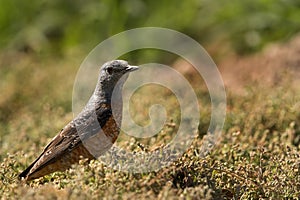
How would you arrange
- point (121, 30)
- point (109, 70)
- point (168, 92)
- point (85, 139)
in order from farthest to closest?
point (121, 30), point (168, 92), point (109, 70), point (85, 139)

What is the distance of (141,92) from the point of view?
7.91m

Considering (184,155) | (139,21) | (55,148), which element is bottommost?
(184,155)

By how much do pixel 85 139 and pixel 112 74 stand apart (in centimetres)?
55

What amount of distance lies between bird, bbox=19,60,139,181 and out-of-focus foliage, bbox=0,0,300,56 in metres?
4.73

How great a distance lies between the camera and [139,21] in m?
10.6

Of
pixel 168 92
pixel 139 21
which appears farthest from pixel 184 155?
pixel 139 21

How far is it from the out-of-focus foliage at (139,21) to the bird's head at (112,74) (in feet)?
15.0

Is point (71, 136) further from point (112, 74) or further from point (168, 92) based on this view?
point (168, 92)

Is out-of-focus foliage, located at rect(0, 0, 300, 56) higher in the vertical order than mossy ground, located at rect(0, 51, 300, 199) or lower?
higher

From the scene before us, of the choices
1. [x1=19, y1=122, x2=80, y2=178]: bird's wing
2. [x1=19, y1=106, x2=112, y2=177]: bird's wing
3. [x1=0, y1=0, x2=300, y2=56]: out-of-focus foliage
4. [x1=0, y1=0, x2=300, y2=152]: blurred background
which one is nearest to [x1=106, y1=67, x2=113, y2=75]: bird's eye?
[x1=19, y1=106, x2=112, y2=177]: bird's wing

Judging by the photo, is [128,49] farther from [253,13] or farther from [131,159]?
[131,159]

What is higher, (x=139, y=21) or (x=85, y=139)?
(x=139, y=21)

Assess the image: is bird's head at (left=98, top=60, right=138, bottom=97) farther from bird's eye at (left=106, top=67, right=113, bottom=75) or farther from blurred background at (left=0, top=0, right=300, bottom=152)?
blurred background at (left=0, top=0, right=300, bottom=152)

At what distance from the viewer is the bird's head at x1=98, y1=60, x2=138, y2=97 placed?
528cm
